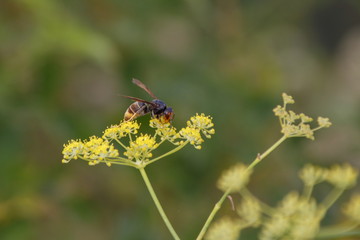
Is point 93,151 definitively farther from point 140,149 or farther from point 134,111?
point 134,111

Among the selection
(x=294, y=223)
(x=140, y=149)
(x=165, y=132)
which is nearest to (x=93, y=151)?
(x=140, y=149)

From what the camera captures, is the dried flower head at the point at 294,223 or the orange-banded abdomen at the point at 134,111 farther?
the orange-banded abdomen at the point at 134,111

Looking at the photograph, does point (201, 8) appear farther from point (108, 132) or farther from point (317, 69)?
point (317, 69)

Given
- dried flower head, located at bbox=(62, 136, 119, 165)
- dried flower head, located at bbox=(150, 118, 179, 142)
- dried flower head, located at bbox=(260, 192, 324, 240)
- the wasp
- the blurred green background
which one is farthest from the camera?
the blurred green background

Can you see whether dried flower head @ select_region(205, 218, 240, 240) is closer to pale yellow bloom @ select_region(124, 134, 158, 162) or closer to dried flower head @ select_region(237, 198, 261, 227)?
dried flower head @ select_region(237, 198, 261, 227)

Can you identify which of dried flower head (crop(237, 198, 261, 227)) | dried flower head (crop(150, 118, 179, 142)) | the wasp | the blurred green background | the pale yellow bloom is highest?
the blurred green background

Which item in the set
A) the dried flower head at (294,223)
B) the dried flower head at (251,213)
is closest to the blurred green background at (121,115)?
the dried flower head at (251,213)

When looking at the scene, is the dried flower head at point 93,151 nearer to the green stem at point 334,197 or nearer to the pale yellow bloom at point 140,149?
the pale yellow bloom at point 140,149

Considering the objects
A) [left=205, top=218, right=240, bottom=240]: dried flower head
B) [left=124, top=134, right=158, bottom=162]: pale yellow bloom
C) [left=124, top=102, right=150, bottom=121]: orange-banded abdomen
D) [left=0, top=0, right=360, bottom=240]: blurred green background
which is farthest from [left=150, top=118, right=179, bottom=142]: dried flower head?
[left=0, top=0, right=360, bottom=240]: blurred green background

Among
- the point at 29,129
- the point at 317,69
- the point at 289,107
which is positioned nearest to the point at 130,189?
the point at 29,129
